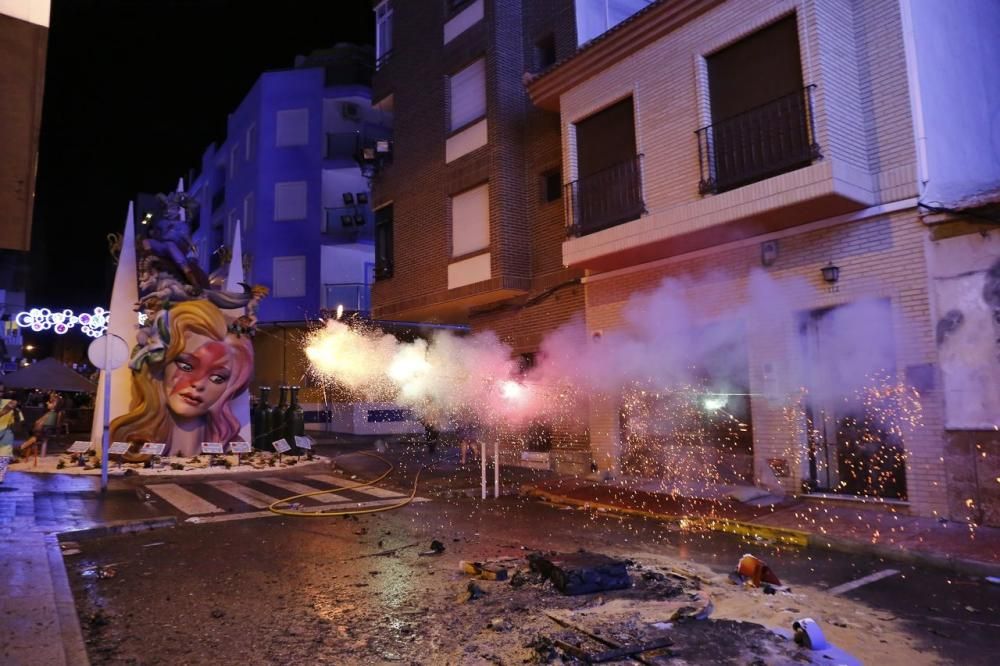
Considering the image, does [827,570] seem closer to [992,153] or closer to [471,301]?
[992,153]

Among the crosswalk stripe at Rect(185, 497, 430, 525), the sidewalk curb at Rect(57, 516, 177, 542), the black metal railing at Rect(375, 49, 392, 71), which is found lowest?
the crosswalk stripe at Rect(185, 497, 430, 525)

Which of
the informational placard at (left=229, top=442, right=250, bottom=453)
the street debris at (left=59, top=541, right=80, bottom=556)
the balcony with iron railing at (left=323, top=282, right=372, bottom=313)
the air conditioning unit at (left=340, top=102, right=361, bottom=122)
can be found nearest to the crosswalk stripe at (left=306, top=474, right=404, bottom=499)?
the informational placard at (left=229, top=442, right=250, bottom=453)

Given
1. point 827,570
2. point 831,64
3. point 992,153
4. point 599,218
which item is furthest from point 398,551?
point 992,153

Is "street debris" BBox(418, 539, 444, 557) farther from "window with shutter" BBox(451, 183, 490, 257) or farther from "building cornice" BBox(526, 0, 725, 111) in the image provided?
"building cornice" BBox(526, 0, 725, 111)

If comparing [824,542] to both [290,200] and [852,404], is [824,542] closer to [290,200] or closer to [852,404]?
[852,404]

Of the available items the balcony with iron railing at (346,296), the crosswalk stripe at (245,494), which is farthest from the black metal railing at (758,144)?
the balcony with iron railing at (346,296)

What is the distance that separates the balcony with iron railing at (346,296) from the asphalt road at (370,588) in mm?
19513

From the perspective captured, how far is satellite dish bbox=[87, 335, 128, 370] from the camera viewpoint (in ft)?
37.3

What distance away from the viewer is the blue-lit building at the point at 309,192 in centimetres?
2933

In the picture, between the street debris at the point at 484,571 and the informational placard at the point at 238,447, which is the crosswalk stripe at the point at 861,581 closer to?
the street debris at the point at 484,571

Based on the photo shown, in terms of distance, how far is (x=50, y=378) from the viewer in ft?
65.2

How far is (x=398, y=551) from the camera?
7312mm

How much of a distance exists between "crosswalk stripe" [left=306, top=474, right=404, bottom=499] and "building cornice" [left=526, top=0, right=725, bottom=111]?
29.3ft

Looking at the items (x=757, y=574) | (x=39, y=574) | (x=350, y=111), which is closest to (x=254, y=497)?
(x=39, y=574)
